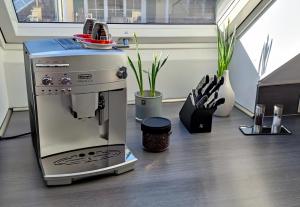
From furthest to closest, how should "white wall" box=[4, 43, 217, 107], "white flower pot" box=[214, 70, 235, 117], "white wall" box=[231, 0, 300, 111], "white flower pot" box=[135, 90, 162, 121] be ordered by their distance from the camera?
"white wall" box=[4, 43, 217, 107] < "white flower pot" box=[214, 70, 235, 117] < "white flower pot" box=[135, 90, 162, 121] < "white wall" box=[231, 0, 300, 111]

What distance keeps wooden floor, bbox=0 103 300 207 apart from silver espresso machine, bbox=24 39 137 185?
55 millimetres

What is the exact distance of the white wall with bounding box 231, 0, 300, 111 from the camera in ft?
4.31

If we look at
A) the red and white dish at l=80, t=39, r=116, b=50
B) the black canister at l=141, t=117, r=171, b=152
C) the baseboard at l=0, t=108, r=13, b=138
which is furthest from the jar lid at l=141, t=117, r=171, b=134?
the baseboard at l=0, t=108, r=13, b=138

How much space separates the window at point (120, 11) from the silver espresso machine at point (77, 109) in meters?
0.52

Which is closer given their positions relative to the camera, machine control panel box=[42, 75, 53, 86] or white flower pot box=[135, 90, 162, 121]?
machine control panel box=[42, 75, 53, 86]

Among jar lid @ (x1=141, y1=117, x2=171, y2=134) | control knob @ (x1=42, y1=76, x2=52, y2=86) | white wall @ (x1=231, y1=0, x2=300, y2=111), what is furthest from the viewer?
white wall @ (x1=231, y1=0, x2=300, y2=111)

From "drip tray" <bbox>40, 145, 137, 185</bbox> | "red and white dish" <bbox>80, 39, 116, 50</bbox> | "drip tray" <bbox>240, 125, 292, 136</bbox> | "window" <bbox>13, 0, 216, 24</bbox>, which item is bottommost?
"drip tray" <bbox>240, 125, 292, 136</bbox>

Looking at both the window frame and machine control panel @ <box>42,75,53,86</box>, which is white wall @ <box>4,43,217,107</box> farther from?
machine control panel @ <box>42,75,53,86</box>

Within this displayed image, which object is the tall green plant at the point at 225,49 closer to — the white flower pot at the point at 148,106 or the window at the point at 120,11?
the window at the point at 120,11

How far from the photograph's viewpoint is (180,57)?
1.76m

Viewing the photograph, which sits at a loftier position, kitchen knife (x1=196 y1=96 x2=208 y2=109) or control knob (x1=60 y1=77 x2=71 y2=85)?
control knob (x1=60 y1=77 x2=71 y2=85)

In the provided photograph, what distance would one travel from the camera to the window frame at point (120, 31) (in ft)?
4.71

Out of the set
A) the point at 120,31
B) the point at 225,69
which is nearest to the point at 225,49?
the point at 225,69

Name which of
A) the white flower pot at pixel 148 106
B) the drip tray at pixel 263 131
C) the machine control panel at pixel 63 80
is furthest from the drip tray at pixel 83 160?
the drip tray at pixel 263 131
